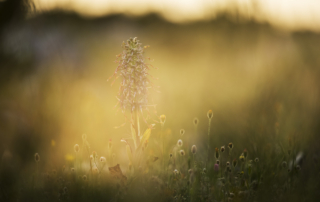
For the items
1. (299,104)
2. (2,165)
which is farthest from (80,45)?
(299,104)

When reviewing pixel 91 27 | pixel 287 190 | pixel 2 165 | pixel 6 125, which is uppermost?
pixel 91 27

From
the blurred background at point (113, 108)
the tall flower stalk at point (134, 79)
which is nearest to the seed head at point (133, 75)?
the tall flower stalk at point (134, 79)

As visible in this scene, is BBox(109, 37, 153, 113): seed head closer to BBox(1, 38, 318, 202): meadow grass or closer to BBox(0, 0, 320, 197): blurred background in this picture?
BBox(1, 38, 318, 202): meadow grass

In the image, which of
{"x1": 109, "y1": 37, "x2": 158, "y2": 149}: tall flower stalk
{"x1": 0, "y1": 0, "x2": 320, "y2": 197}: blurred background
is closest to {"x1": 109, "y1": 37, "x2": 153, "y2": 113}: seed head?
{"x1": 109, "y1": 37, "x2": 158, "y2": 149}: tall flower stalk

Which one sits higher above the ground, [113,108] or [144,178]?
[113,108]

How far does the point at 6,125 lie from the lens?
81.6 inches

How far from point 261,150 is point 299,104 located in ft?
1.49

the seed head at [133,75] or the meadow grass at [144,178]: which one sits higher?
the seed head at [133,75]

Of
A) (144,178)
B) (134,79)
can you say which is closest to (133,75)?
(134,79)

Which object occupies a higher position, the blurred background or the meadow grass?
the blurred background

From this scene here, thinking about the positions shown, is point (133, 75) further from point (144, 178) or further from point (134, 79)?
point (144, 178)

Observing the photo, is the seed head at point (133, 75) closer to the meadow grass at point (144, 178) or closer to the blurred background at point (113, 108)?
the meadow grass at point (144, 178)

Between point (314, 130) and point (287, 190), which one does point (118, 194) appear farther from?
point (314, 130)

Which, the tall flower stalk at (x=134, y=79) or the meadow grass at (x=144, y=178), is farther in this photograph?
the tall flower stalk at (x=134, y=79)
